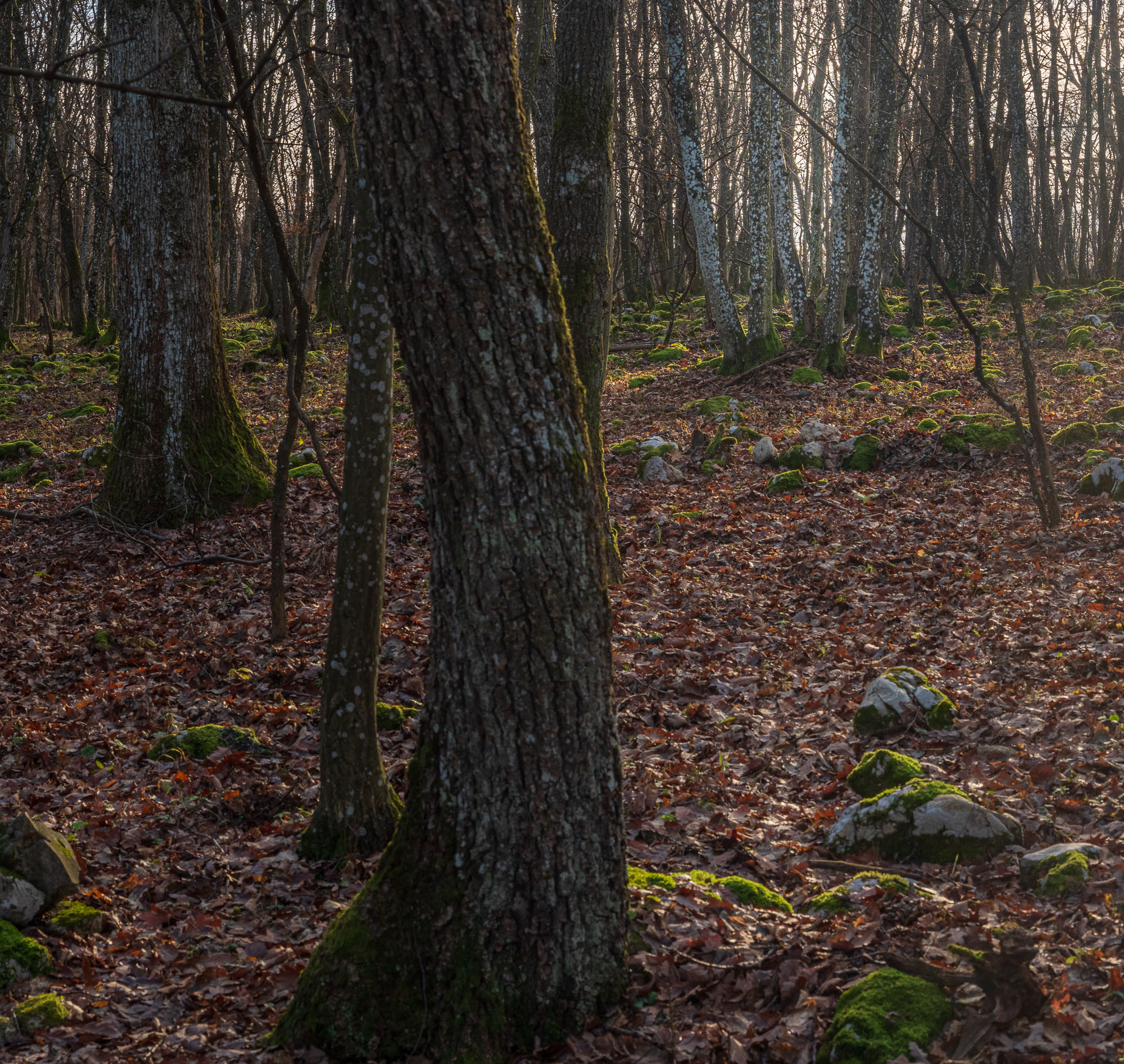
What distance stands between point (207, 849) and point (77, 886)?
684mm

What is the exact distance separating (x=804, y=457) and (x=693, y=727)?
572cm

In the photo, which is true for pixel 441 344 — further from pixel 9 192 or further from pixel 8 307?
pixel 8 307

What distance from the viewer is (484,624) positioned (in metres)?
2.84

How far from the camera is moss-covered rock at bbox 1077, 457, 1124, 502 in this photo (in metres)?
8.30

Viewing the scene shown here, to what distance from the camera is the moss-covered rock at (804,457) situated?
1066 cm

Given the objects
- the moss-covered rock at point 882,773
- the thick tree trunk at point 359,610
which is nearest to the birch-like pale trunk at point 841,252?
the moss-covered rock at point 882,773

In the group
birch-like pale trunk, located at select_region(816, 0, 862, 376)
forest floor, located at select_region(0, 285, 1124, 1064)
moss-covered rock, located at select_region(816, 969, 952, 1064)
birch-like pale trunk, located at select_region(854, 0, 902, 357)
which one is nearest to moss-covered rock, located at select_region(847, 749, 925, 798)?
forest floor, located at select_region(0, 285, 1124, 1064)

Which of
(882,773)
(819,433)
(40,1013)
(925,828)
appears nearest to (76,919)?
(40,1013)

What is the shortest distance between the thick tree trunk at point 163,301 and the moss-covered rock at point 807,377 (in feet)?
28.6

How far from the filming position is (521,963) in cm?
297

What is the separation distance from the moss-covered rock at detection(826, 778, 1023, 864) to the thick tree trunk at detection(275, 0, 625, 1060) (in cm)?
168

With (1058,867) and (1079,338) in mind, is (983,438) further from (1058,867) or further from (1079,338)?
(1058,867)

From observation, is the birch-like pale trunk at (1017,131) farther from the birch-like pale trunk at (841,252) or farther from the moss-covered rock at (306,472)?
the moss-covered rock at (306,472)

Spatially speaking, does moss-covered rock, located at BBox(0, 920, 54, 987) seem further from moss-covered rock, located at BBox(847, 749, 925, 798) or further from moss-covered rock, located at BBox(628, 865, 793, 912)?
moss-covered rock, located at BBox(847, 749, 925, 798)
